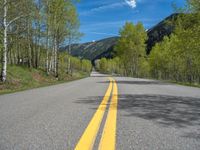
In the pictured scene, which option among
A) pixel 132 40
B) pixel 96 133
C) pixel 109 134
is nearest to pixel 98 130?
pixel 96 133

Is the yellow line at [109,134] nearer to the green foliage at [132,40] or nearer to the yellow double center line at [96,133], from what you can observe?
the yellow double center line at [96,133]

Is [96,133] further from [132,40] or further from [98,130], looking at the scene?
[132,40]

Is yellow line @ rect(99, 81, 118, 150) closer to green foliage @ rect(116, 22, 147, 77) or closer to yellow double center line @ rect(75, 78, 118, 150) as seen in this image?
yellow double center line @ rect(75, 78, 118, 150)

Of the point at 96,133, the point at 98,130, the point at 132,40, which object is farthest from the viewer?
the point at 132,40

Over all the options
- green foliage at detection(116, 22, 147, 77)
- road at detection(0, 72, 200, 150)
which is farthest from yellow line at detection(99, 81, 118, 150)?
green foliage at detection(116, 22, 147, 77)

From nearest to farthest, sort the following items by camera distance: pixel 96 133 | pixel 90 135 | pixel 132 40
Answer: pixel 90 135
pixel 96 133
pixel 132 40

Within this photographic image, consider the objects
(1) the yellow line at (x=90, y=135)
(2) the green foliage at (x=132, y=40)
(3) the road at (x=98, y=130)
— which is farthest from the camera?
(2) the green foliage at (x=132, y=40)

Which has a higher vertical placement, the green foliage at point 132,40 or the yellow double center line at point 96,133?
the green foliage at point 132,40

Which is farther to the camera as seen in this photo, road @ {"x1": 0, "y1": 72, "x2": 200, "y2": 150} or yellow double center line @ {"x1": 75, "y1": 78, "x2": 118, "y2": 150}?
road @ {"x1": 0, "y1": 72, "x2": 200, "y2": 150}

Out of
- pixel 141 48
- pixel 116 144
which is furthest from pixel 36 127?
pixel 141 48

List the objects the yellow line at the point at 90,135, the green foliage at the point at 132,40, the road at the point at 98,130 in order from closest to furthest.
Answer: the yellow line at the point at 90,135 < the road at the point at 98,130 < the green foliage at the point at 132,40

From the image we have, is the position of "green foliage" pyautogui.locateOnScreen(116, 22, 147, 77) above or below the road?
above

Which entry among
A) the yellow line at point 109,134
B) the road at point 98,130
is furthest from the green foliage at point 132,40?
the yellow line at point 109,134

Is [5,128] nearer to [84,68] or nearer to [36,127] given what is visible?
[36,127]
